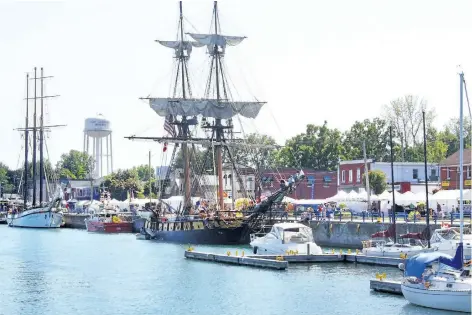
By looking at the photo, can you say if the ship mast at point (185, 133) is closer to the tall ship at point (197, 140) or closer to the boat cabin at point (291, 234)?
the tall ship at point (197, 140)

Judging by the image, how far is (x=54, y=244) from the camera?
83.6 m

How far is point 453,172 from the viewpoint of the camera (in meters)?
85.9

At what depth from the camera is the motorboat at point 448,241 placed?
49.7 m

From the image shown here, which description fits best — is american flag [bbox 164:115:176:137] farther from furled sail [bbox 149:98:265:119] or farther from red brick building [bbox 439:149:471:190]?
red brick building [bbox 439:149:471:190]

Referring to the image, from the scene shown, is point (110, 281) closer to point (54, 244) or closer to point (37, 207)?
point (54, 244)

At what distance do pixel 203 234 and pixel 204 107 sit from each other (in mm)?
18256

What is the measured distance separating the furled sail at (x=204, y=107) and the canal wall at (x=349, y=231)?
2188cm

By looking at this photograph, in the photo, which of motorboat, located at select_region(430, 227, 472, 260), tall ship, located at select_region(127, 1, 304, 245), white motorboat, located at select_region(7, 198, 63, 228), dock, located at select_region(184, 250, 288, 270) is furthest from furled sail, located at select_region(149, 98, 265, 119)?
motorboat, located at select_region(430, 227, 472, 260)

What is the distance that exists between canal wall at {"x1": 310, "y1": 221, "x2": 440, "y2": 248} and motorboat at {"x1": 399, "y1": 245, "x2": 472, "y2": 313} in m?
21.5

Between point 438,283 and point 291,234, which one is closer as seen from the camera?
point 438,283


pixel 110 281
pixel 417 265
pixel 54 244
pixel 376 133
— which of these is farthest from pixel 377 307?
pixel 376 133

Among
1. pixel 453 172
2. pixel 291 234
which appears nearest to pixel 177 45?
pixel 453 172

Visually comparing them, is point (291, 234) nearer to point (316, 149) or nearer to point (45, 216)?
point (45, 216)

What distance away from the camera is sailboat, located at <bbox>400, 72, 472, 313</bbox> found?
3628cm
